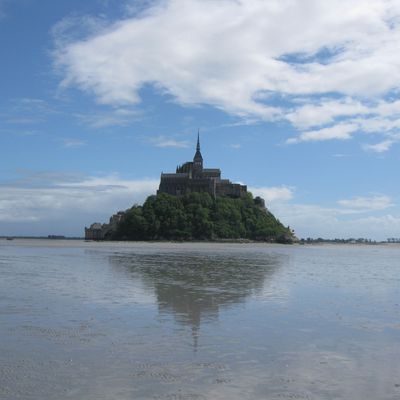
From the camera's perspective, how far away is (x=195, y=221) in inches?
5541

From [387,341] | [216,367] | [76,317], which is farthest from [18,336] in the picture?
[387,341]

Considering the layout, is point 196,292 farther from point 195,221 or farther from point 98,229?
point 98,229

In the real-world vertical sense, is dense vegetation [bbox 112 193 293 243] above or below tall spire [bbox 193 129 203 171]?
below

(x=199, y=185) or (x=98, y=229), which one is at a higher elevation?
(x=199, y=185)

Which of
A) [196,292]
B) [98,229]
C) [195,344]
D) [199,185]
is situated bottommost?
[195,344]

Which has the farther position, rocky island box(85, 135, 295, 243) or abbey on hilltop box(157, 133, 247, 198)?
abbey on hilltop box(157, 133, 247, 198)

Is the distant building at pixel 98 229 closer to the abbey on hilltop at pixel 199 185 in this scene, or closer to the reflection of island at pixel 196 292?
the abbey on hilltop at pixel 199 185

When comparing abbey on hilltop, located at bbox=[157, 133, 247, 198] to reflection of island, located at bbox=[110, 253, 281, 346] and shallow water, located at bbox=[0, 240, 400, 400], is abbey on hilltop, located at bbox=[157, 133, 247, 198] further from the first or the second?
shallow water, located at bbox=[0, 240, 400, 400]

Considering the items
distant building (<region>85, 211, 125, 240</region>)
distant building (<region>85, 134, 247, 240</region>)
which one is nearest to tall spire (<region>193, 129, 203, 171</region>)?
distant building (<region>85, 134, 247, 240</region>)

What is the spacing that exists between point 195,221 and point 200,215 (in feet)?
7.22

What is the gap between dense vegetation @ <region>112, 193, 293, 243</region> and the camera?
137m

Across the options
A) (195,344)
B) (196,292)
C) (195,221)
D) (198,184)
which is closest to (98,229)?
(198,184)

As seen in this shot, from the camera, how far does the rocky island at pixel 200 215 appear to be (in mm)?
137750

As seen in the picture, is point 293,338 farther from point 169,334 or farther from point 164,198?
point 164,198
